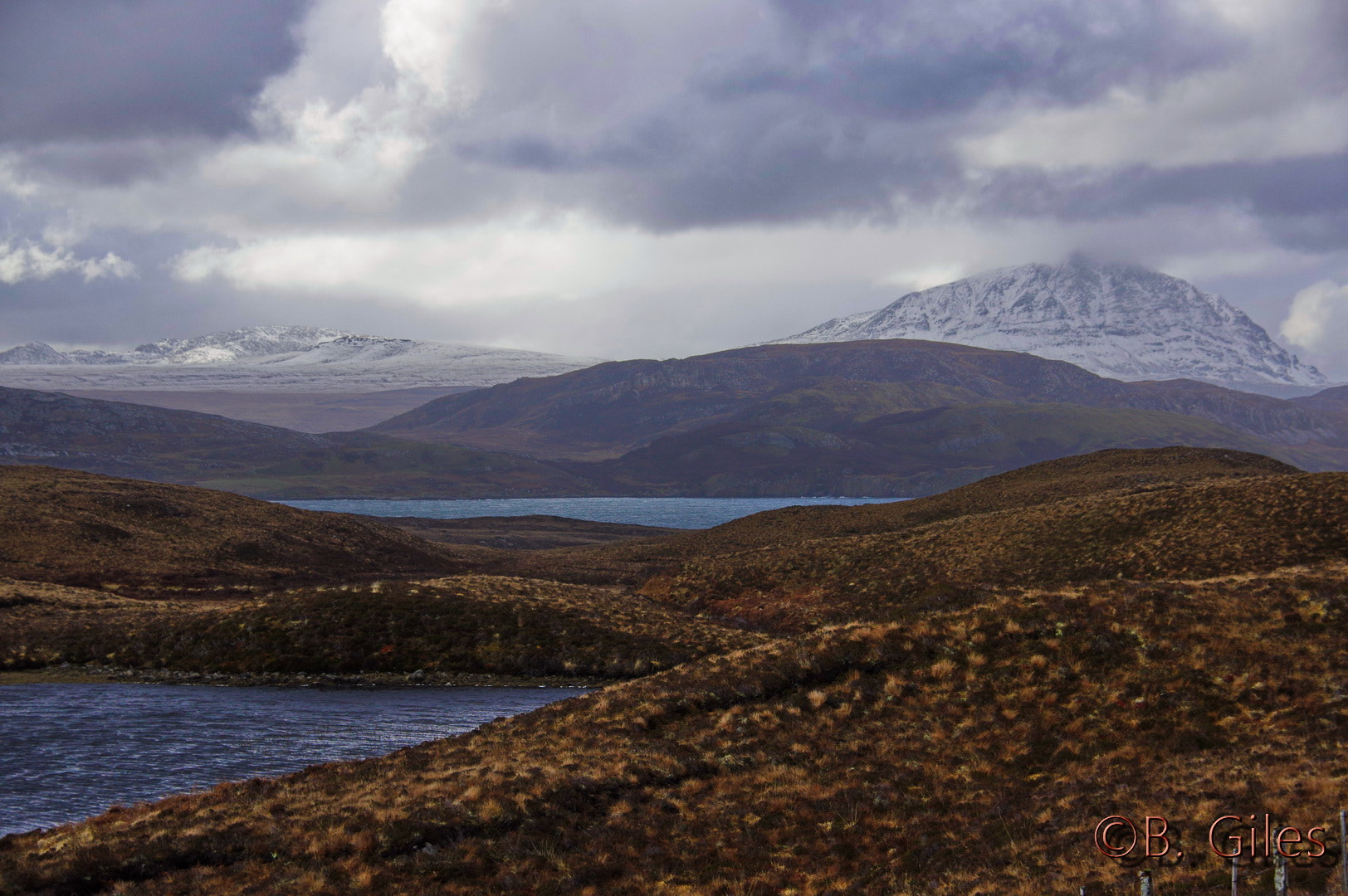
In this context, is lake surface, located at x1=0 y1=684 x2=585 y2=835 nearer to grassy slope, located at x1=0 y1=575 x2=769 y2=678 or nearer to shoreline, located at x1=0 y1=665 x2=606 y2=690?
shoreline, located at x1=0 y1=665 x2=606 y2=690

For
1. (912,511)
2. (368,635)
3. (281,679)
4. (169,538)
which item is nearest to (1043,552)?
(912,511)

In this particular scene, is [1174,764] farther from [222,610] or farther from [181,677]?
[222,610]

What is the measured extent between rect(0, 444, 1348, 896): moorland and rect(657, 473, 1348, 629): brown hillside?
676 millimetres

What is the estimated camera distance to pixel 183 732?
37969mm

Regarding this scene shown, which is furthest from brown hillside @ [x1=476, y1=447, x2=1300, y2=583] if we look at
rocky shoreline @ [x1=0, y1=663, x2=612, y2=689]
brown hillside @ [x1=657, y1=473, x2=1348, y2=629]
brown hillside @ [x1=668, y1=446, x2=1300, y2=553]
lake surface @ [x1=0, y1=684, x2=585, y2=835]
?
lake surface @ [x1=0, y1=684, x2=585, y2=835]

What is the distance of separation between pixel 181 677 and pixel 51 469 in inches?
3558

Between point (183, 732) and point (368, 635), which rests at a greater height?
point (183, 732)

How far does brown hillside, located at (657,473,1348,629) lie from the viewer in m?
63.0

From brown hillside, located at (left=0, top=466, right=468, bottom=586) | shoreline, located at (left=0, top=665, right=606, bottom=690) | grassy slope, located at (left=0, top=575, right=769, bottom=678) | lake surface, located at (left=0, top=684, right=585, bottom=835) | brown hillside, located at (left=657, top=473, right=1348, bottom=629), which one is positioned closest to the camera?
lake surface, located at (left=0, top=684, right=585, bottom=835)

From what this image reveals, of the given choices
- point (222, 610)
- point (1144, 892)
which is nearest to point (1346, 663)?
point (1144, 892)

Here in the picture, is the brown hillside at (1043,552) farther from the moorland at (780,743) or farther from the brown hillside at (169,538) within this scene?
the brown hillside at (169,538)

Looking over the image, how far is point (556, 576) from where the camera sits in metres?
98.1

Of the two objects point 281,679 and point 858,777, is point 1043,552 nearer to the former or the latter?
point 858,777

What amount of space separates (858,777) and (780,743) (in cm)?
380
